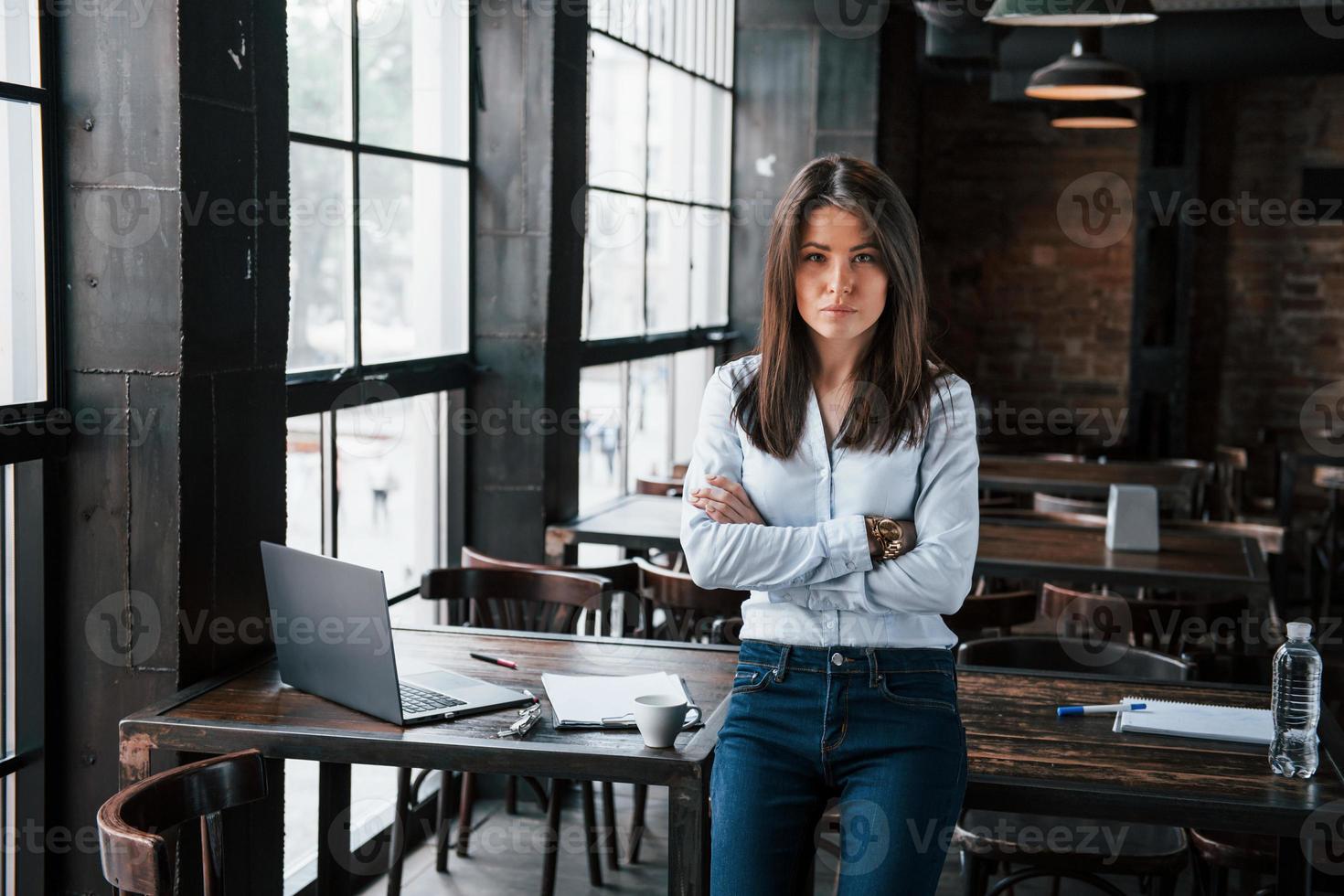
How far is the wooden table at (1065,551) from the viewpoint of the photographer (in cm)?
391

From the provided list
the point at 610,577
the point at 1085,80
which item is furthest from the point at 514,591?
the point at 1085,80

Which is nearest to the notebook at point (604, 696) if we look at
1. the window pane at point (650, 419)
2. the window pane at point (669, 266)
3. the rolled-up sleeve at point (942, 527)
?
the rolled-up sleeve at point (942, 527)

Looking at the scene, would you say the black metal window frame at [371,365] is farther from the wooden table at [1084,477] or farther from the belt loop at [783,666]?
the wooden table at [1084,477]

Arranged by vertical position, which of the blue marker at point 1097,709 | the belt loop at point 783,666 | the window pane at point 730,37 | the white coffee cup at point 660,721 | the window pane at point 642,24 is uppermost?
the window pane at point 730,37

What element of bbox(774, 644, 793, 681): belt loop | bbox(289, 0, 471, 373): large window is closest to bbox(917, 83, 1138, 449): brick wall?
bbox(289, 0, 471, 373): large window

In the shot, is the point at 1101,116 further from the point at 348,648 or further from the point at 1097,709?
the point at 348,648

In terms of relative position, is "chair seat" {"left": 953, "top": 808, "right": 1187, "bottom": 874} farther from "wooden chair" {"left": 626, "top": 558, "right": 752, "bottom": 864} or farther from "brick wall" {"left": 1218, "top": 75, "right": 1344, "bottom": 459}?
"brick wall" {"left": 1218, "top": 75, "right": 1344, "bottom": 459}

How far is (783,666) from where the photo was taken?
6.21 feet

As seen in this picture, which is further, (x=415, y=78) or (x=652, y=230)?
(x=652, y=230)

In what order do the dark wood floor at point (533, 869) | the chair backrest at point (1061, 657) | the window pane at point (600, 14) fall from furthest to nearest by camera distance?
the window pane at point (600, 14)
the dark wood floor at point (533, 869)
the chair backrest at point (1061, 657)

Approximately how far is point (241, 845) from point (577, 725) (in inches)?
30.8

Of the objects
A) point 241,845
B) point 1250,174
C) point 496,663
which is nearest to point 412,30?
point 496,663

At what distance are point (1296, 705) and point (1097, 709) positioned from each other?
1.17 ft

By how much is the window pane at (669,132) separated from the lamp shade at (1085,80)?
147 cm
